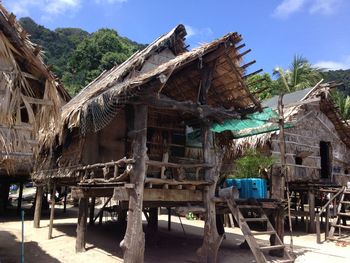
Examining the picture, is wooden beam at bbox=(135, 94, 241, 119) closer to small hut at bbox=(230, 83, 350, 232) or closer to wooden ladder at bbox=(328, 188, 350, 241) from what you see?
small hut at bbox=(230, 83, 350, 232)

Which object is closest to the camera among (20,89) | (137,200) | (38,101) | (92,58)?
(20,89)

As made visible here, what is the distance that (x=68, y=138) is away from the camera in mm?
10953

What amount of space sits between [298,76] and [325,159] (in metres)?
12.1

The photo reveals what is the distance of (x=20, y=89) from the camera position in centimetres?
586

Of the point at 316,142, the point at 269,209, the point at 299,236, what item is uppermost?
the point at 316,142

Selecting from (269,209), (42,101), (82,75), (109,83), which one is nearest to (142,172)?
(42,101)

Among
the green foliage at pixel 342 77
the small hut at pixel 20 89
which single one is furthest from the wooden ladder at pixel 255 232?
the green foliage at pixel 342 77

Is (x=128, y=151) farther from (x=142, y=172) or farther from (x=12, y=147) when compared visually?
(x=12, y=147)

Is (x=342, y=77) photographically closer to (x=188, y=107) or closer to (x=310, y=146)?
(x=310, y=146)

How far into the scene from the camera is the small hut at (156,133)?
7605mm

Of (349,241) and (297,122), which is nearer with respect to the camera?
(349,241)

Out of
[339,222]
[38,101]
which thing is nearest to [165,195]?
[38,101]

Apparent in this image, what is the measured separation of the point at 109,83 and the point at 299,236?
9.48 metres

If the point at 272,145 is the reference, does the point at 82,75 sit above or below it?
above
